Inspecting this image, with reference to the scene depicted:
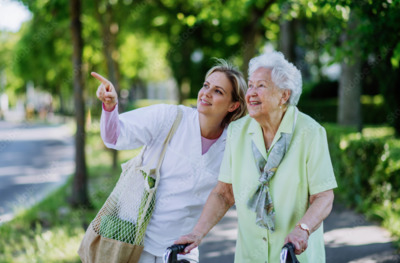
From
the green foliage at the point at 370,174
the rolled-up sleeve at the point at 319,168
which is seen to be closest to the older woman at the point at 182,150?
the rolled-up sleeve at the point at 319,168

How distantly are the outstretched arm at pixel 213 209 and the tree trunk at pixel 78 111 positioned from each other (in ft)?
18.7

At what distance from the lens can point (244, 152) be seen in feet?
8.57

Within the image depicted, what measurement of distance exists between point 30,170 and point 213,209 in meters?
12.5

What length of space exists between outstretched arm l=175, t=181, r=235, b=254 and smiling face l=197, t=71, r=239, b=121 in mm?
501

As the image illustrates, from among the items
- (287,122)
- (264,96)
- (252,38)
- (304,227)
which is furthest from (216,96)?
(252,38)

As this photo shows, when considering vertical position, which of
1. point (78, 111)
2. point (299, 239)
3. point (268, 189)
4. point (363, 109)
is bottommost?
point (363, 109)

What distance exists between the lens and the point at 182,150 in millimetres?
2928

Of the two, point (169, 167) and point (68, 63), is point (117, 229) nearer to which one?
point (169, 167)

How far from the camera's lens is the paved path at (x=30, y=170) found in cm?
942

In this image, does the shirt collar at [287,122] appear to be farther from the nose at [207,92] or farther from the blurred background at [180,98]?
the blurred background at [180,98]

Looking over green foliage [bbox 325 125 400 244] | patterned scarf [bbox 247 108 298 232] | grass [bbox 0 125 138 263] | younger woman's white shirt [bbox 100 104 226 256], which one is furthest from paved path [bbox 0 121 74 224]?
patterned scarf [bbox 247 108 298 232]

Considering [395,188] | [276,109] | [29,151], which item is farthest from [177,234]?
[29,151]

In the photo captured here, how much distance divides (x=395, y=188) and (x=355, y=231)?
2.99 feet

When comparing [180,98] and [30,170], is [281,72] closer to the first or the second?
[30,170]
